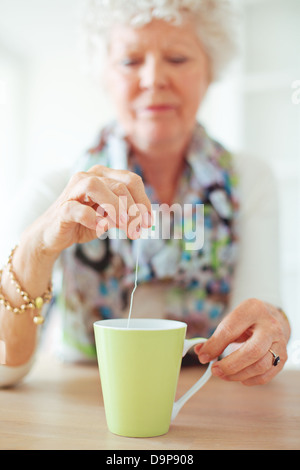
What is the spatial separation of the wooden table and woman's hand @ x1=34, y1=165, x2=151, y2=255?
0.71ft

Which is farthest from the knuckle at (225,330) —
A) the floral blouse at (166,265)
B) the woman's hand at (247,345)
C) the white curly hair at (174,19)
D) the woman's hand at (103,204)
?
the white curly hair at (174,19)

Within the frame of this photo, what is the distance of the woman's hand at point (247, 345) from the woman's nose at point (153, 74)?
0.48 metres

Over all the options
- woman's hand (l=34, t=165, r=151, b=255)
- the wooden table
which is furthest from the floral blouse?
woman's hand (l=34, t=165, r=151, b=255)

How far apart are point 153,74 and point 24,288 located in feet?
1.54

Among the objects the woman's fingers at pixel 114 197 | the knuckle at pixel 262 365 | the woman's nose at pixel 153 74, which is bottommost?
the knuckle at pixel 262 365

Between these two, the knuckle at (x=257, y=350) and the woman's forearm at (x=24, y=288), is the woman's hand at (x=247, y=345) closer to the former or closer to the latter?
the knuckle at (x=257, y=350)

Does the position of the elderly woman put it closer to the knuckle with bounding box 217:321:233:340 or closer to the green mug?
the knuckle with bounding box 217:321:233:340

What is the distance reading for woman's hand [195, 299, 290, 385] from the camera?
53cm

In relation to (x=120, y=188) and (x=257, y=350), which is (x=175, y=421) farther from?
(x=120, y=188)

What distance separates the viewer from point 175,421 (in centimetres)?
51

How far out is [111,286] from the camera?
95 centimetres

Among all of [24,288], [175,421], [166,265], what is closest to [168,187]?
[166,265]

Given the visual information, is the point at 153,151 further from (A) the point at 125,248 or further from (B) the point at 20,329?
(B) the point at 20,329

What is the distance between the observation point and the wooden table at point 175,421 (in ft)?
1.46
